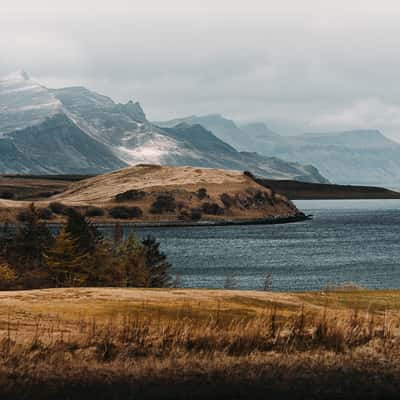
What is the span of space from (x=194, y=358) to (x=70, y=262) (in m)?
39.7

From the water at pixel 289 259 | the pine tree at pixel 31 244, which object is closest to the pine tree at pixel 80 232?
the pine tree at pixel 31 244

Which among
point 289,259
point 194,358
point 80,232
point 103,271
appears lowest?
point 289,259

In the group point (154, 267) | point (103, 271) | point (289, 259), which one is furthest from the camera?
point (289, 259)

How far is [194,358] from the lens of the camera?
21.8 metres

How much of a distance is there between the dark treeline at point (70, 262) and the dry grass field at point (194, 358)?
33.2m

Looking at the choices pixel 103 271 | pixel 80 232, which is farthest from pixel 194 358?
pixel 80 232

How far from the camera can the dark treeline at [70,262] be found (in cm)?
6034

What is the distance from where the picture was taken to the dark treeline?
Answer: 60344 mm

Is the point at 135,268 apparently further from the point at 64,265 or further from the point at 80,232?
the point at 80,232

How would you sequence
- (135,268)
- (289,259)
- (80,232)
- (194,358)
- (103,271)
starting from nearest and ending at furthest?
(194,358), (103,271), (135,268), (80,232), (289,259)

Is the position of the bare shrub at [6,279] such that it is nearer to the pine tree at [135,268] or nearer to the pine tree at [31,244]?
the pine tree at [135,268]

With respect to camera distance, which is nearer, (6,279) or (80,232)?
(6,279)

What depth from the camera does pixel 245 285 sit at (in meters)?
92.1

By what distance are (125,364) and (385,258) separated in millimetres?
107523
